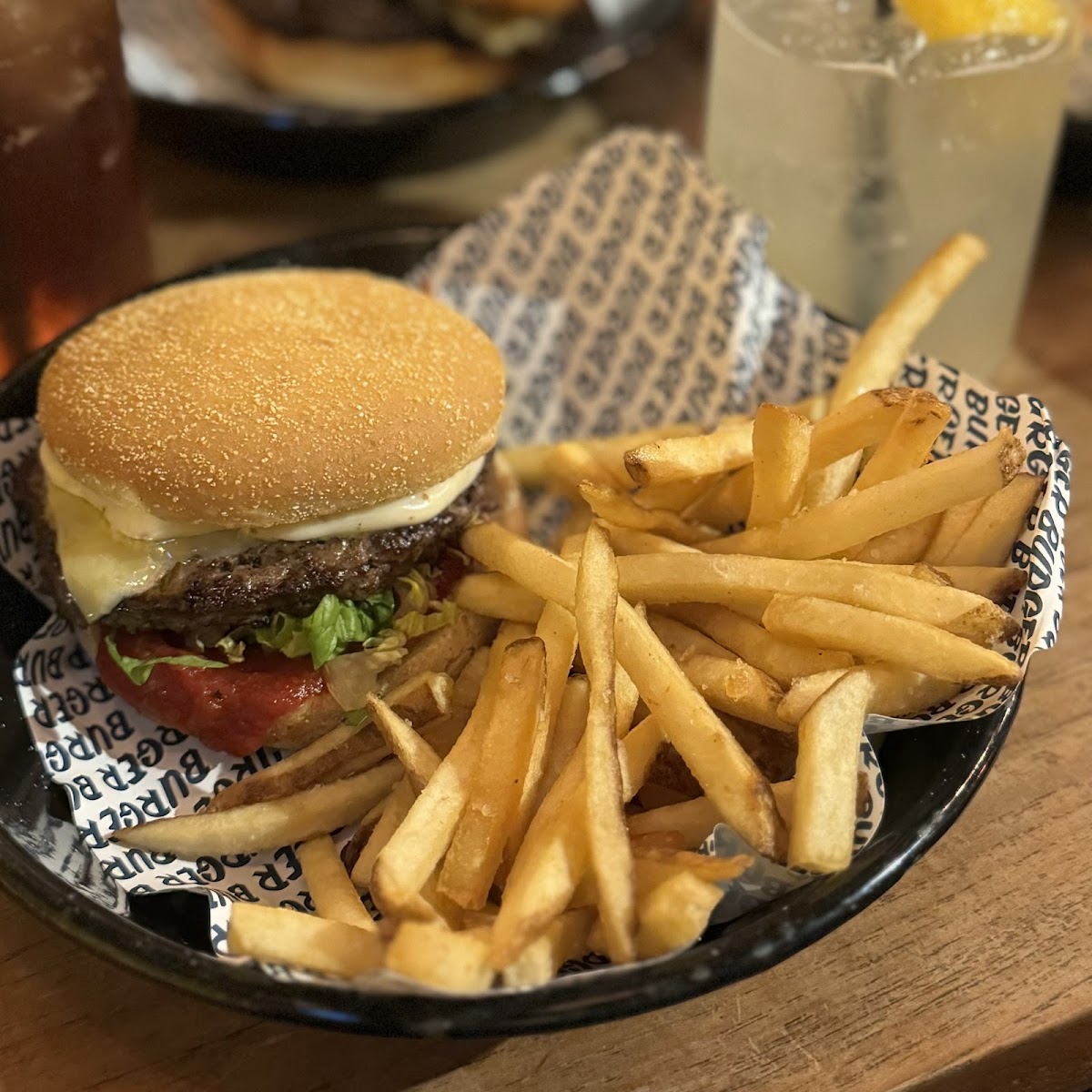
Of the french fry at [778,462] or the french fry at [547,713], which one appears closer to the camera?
the french fry at [547,713]

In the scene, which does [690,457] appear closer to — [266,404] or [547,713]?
[547,713]

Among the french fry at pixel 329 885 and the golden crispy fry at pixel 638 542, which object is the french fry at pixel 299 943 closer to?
the french fry at pixel 329 885

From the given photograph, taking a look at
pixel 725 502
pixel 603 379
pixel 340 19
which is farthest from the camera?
pixel 340 19

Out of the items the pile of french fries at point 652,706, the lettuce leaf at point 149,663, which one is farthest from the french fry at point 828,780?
the lettuce leaf at point 149,663

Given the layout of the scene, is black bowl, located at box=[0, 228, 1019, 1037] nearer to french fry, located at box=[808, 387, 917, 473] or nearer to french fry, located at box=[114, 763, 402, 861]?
french fry, located at box=[114, 763, 402, 861]

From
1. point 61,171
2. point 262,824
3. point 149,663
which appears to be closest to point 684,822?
point 262,824

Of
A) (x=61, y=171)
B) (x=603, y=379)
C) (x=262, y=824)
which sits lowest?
(x=262, y=824)

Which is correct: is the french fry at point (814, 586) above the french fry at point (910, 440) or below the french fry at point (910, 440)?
below
